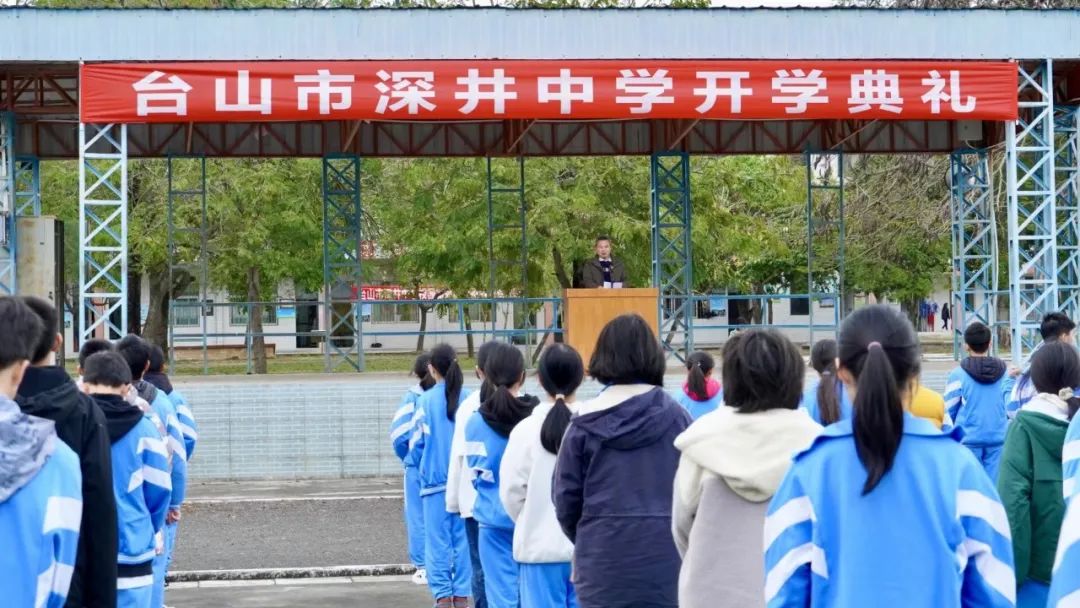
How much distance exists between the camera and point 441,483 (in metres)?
9.37

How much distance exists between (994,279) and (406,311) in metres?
35.0

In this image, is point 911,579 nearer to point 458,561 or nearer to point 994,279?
point 458,561

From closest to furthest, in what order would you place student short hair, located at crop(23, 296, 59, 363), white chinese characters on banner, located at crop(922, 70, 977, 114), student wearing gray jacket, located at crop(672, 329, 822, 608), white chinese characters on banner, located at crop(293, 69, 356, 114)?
student wearing gray jacket, located at crop(672, 329, 822, 608) → student short hair, located at crop(23, 296, 59, 363) → white chinese characters on banner, located at crop(293, 69, 356, 114) → white chinese characters on banner, located at crop(922, 70, 977, 114)

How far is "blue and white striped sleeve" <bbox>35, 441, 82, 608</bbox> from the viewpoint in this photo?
12.0ft

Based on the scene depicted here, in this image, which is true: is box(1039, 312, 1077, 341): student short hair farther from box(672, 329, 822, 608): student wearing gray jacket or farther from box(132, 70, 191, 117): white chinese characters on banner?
box(132, 70, 191, 117): white chinese characters on banner

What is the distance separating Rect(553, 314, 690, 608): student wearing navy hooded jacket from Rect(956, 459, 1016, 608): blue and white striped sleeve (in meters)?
1.83

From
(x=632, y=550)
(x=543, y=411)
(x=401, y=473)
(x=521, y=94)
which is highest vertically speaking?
(x=521, y=94)

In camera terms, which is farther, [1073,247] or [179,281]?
[179,281]

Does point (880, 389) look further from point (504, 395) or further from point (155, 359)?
point (155, 359)

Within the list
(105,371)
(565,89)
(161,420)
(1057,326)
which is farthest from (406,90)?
(105,371)

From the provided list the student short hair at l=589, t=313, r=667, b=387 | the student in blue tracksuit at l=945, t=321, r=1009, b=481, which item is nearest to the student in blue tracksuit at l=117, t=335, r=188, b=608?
the student short hair at l=589, t=313, r=667, b=387

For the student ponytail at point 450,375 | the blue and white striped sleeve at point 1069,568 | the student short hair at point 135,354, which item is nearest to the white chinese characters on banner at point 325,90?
the student ponytail at point 450,375

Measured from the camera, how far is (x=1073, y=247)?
18.2m

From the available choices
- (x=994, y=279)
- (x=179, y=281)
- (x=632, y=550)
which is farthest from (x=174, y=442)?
(x=179, y=281)
